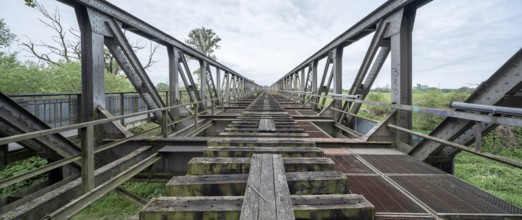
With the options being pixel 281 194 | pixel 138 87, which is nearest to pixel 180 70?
pixel 138 87

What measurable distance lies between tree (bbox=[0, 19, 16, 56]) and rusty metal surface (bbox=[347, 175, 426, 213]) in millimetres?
26526

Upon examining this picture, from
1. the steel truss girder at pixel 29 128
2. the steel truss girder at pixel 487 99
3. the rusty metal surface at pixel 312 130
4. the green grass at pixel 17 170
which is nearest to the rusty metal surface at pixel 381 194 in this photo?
the steel truss girder at pixel 487 99

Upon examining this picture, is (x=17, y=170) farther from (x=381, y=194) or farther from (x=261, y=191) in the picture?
(x=381, y=194)

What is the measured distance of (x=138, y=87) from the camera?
18.2ft

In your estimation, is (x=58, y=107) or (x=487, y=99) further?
(x=58, y=107)

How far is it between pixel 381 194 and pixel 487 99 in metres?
1.81

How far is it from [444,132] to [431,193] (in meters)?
1.34

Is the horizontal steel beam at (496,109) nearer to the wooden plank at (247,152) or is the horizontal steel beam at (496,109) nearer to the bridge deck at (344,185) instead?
the bridge deck at (344,185)

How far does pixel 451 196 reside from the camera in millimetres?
2533

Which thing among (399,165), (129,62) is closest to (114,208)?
(129,62)

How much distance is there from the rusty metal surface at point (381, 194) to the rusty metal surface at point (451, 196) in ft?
0.56

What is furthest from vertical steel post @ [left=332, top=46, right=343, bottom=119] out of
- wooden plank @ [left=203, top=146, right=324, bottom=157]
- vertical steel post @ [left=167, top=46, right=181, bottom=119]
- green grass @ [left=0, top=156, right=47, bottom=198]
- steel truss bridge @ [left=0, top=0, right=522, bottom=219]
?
green grass @ [left=0, top=156, right=47, bottom=198]

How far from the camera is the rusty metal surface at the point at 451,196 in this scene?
7.39 ft

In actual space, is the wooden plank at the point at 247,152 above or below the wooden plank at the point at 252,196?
above
